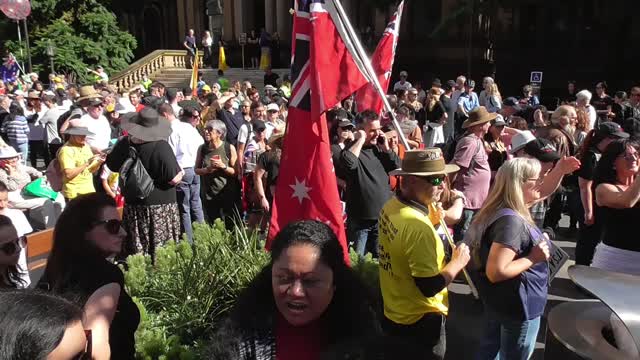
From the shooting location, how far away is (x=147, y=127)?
561cm

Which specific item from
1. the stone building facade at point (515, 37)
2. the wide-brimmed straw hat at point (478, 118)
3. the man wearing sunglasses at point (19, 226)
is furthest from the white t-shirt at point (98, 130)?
the stone building facade at point (515, 37)

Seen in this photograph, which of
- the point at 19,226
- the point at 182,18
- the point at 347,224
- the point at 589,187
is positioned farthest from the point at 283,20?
the point at 19,226

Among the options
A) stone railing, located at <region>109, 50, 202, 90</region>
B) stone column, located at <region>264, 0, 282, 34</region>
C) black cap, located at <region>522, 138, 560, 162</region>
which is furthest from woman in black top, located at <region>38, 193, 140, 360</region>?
stone column, located at <region>264, 0, 282, 34</region>

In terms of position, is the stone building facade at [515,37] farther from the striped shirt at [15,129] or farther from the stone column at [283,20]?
the striped shirt at [15,129]

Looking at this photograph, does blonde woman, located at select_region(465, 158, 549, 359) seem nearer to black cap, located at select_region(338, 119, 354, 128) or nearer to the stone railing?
black cap, located at select_region(338, 119, 354, 128)

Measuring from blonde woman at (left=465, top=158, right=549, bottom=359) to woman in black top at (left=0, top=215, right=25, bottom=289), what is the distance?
98.4 inches

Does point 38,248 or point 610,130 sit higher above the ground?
point 610,130

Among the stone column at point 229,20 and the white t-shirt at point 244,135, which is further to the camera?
the stone column at point 229,20

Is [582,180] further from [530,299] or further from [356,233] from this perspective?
[530,299]

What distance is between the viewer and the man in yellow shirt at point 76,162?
6.10 m

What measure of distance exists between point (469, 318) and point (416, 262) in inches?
102

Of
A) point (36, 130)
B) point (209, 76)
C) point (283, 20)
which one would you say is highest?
point (283, 20)

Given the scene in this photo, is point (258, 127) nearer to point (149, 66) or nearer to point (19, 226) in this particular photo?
point (19, 226)

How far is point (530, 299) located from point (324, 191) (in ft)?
4.78
